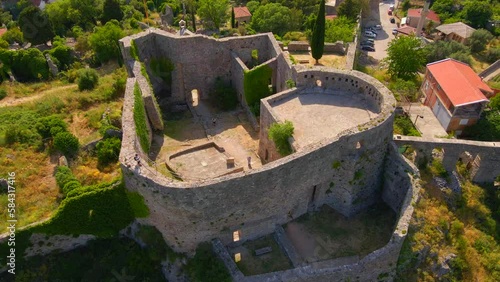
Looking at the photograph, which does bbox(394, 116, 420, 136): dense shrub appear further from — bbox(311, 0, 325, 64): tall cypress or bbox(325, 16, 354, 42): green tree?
bbox(325, 16, 354, 42): green tree

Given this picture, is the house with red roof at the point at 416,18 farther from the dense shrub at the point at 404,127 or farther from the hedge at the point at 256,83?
the hedge at the point at 256,83

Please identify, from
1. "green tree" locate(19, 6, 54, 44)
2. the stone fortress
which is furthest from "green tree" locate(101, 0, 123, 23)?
the stone fortress

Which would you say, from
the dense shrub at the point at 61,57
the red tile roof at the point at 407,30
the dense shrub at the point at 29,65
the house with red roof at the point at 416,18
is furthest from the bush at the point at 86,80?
the house with red roof at the point at 416,18

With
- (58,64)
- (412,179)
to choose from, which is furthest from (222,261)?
(58,64)

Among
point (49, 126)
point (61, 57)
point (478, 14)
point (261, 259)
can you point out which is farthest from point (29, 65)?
point (478, 14)

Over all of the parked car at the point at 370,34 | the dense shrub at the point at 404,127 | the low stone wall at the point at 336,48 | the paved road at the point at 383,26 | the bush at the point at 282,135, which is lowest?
the paved road at the point at 383,26

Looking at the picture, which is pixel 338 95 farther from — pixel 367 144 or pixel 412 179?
pixel 412 179
